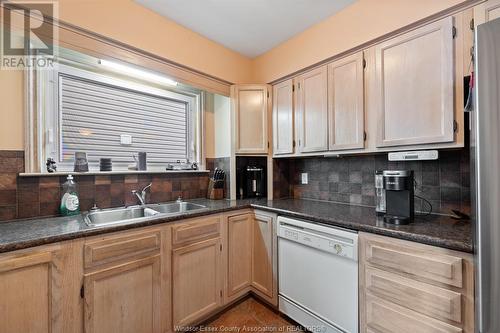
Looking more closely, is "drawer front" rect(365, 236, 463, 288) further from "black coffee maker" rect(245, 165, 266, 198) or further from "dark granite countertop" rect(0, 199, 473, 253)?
"black coffee maker" rect(245, 165, 266, 198)

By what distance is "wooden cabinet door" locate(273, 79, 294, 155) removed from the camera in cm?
226

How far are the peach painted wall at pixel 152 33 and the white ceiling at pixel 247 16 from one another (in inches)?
3.1

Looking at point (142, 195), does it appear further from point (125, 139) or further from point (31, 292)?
point (31, 292)

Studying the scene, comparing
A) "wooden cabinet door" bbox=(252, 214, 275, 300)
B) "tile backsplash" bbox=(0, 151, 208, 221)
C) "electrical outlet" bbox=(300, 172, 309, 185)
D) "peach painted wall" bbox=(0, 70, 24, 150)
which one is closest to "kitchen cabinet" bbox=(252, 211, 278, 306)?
"wooden cabinet door" bbox=(252, 214, 275, 300)

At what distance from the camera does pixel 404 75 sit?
1477 millimetres

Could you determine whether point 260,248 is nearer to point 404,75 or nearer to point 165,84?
point 404,75

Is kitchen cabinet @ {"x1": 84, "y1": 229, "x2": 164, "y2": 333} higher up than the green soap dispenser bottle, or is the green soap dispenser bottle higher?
the green soap dispenser bottle

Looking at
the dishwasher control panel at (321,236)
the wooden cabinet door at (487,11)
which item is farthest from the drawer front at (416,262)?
the wooden cabinet door at (487,11)

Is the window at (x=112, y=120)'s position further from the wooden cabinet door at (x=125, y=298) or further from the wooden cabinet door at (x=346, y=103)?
the wooden cabinet door at (x=346, y=103)

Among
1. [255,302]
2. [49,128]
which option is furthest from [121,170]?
[255,302]

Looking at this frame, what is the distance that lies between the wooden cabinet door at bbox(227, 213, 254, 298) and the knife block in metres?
0.50

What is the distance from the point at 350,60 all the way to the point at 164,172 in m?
1.99

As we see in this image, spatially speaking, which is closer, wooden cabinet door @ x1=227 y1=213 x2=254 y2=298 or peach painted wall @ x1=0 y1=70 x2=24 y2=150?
peach painted wall @ x1=0 y1=70 x2=24 y2=150

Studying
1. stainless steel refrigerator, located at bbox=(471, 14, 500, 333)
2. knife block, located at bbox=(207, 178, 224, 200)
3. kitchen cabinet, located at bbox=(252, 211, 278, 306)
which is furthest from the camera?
knife block, located at bbox=(207, 178, 224, 200)
